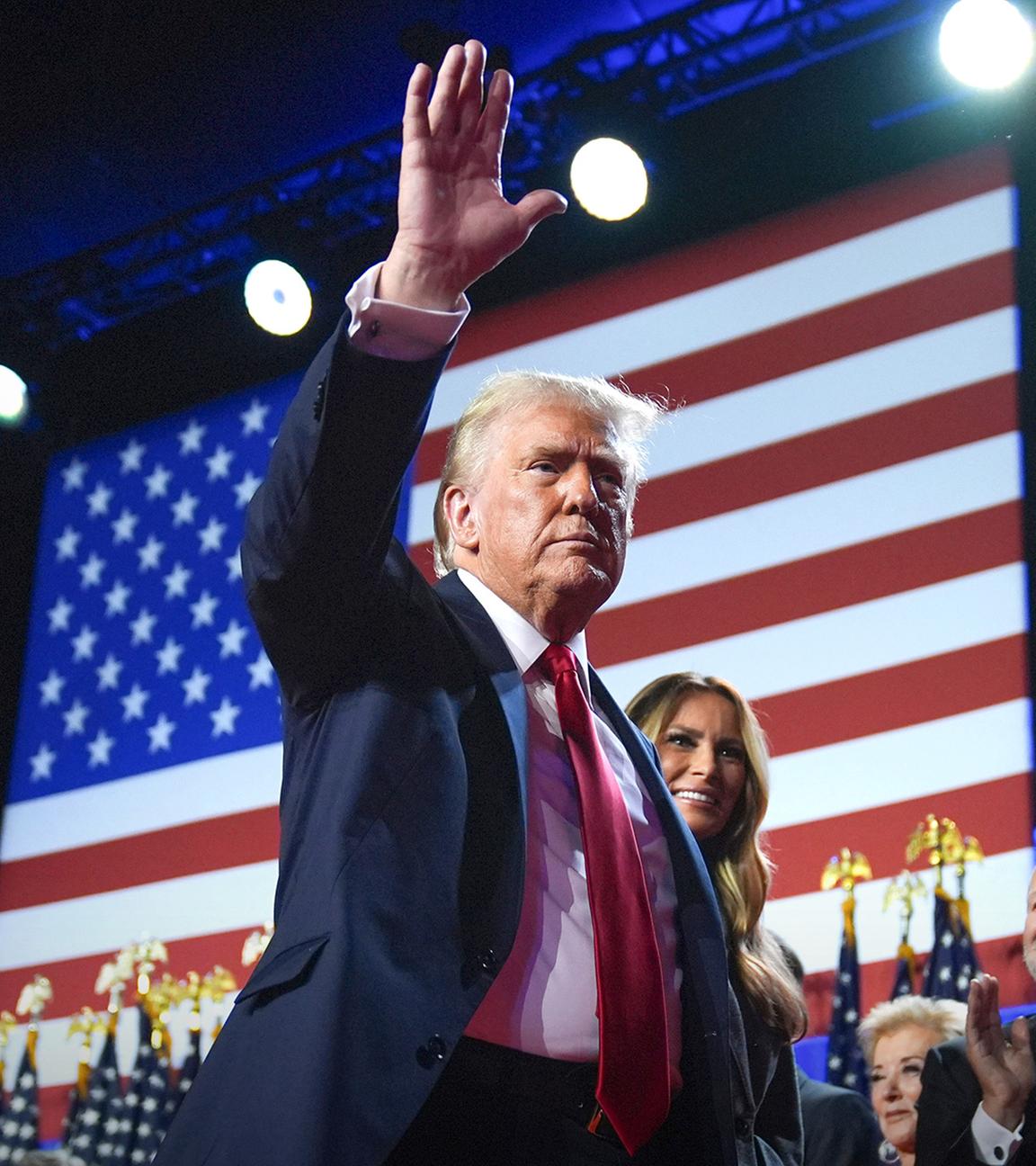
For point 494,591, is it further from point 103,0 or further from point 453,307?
point 103,0

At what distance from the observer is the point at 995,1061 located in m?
2.53

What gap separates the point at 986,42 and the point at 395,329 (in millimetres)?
3396

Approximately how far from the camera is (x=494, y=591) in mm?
1743

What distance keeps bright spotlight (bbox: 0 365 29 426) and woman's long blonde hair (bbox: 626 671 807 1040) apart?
12.3 feet

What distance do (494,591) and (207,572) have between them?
14.1ft

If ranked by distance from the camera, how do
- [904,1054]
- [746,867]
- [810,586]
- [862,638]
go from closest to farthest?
1. [746,867]
2. [904,1054]
3. [862,638]
4. [810,586]

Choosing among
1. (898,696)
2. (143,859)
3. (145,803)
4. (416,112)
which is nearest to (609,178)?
(898,696)

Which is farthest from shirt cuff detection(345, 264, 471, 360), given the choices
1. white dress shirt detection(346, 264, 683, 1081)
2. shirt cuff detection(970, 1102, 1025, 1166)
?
shirt cuff detection(970, 1102, 1025, 1166)

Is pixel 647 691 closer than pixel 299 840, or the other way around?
pixel 299 840

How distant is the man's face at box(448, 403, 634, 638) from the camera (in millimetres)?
1693

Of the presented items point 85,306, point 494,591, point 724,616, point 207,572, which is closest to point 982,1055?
point 494,591

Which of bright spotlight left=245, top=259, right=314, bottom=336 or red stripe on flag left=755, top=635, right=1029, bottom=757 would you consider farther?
bright spotlight left=245, top=259, right=314, bottom=336

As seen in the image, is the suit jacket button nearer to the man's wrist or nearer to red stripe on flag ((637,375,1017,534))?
the man's wrist

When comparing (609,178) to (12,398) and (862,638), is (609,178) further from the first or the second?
(12,398)
